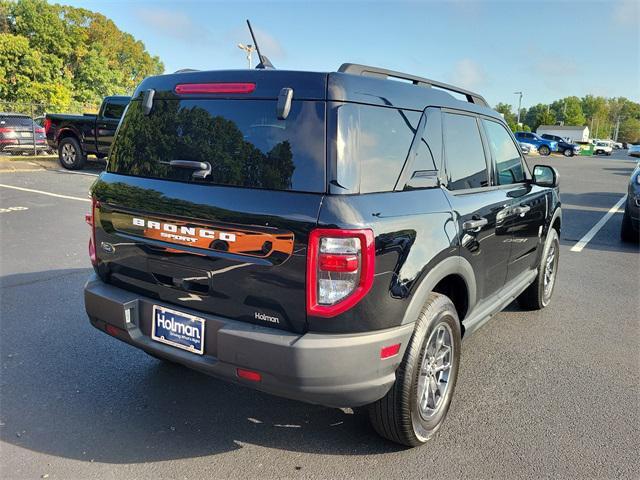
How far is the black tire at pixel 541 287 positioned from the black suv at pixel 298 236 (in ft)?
6.37

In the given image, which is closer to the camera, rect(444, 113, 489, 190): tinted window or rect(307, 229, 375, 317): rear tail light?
rect(307, 229, 375, 317): rear tail light

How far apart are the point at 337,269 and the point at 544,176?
302cm

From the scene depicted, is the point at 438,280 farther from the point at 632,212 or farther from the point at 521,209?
the point at 632,212

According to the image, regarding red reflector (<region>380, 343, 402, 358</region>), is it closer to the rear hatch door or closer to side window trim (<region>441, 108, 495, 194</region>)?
the rear hatch door

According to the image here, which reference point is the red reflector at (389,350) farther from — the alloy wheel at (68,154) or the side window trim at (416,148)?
the alloy wheel at (68,154)

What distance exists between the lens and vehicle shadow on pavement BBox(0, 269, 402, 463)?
2717mm

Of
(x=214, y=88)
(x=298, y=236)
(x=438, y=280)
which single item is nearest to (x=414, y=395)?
(x=438, y=280)

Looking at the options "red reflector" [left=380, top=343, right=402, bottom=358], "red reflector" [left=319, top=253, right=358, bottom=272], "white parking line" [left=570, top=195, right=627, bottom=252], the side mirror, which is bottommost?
"white parking line" [left=570, top=195, right=627, bottom=252]

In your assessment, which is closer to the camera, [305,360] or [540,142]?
[305,360]

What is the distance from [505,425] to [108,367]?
2.68 meters

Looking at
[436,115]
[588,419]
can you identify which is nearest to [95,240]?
[436,115]

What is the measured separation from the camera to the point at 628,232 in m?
8.24

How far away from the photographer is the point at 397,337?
94.3 inches

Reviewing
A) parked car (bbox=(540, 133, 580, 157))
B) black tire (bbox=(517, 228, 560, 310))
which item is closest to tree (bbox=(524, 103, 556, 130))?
parked car (bbox=(540, 133, 580, 157))
